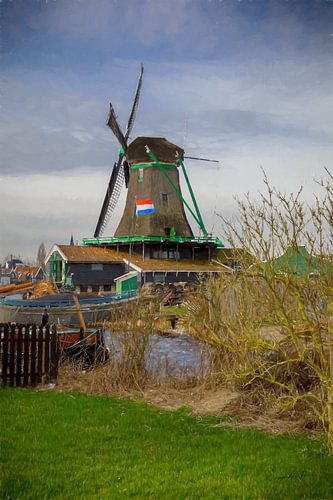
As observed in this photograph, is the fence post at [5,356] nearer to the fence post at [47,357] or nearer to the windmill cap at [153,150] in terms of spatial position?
the fence post at [47,357]

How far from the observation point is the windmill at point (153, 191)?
1543 inches

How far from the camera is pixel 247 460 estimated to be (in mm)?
5766

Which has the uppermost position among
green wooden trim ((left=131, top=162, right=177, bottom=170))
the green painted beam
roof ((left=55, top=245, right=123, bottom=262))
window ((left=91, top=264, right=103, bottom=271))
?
green wooden trim ((left=131, top=162, right=177, bottom=170))

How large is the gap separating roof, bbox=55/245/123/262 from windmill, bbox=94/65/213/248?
1.87 metres

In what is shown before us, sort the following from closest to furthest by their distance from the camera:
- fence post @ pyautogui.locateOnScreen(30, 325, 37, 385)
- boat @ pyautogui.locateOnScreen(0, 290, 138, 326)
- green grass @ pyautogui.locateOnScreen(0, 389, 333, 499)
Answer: green grass @ pyautogui.locateOnScreen(0, 389, 333, 499) → fence post @ pyautogui.locateOnScreen(30, 325, 37, 385) → boat @ pyautogui.locateOnScreen(0, 290, 138, 326)

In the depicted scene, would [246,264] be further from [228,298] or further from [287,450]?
[228,298]

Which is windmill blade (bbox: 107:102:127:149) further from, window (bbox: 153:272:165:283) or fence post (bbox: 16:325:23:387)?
fence post (bbox: 16:325:23:387)

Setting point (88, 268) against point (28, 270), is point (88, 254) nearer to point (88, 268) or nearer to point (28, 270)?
point (88, 268)

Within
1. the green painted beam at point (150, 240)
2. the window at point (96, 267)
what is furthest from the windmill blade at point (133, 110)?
the window at point (96, 267)

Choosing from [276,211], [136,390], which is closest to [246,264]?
[276,211]

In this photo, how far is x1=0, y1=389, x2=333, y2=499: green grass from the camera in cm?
495

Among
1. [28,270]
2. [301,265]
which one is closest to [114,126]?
[301,265]

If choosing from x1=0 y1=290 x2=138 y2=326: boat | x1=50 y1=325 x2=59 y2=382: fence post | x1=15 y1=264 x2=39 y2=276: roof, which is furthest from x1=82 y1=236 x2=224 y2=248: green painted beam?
x1=15 y1=264 x2=39 y2=276: roof

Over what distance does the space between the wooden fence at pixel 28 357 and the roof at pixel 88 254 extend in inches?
1050
